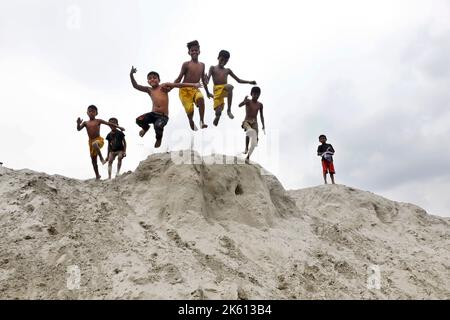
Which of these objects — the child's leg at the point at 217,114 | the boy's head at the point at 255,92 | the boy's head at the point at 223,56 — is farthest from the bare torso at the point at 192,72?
the boy's head at the point at 255,92

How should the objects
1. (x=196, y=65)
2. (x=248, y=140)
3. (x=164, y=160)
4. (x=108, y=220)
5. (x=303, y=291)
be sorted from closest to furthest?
(x=303, y=291), (x=108, y=220), (x=164, y=160), (x=196, y=65), (x=248, y=140)

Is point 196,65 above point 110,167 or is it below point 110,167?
above

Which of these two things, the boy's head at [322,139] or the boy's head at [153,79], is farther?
the boy's head at [322,139]

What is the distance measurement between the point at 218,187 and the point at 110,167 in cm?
246

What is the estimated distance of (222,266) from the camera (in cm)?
497

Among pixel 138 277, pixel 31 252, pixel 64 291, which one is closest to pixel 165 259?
pixel 138 277

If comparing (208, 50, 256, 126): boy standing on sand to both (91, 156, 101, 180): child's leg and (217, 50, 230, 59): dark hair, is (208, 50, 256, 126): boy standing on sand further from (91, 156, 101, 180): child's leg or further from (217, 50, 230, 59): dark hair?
(91, 156, 101, 180): child's leg

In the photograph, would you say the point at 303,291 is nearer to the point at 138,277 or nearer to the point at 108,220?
the point at 138,277

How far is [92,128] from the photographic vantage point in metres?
7.42

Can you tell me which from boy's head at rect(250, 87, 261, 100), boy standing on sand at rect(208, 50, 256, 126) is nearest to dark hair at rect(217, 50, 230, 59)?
boy standing on sand at rect(208, 50, 256, 126)

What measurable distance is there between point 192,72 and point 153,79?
69cm

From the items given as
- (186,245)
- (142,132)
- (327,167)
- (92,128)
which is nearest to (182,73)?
(142,132)

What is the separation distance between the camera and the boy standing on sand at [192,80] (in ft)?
22.9

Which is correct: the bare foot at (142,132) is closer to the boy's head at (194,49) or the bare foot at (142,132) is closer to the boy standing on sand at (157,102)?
the boy standing on sand at (157,102)
